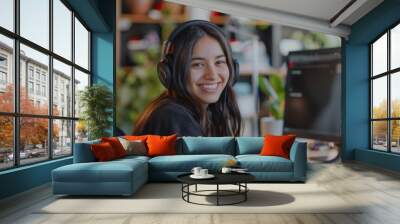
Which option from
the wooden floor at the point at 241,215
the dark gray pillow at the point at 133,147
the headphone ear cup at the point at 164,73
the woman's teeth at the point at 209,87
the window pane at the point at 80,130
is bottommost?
the wooden floor at the point at 241,215

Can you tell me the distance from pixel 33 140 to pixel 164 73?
3608 mm

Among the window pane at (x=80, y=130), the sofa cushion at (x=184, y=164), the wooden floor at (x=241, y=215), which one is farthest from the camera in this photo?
the window pane at (x=80, y=130)

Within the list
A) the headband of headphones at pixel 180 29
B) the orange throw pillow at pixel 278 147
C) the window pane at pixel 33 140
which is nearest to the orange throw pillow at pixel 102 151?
the window pane at pixel 33 140

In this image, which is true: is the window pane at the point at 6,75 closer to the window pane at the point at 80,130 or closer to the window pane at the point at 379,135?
the window pane at the point at 80,130

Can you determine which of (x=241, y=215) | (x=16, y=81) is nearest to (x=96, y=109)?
(x=16, y=81)

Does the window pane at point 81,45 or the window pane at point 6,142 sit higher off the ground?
the window pane at point 81,45

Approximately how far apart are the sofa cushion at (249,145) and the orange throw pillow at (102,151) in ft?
7.68

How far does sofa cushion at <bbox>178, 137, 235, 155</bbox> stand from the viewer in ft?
22.5

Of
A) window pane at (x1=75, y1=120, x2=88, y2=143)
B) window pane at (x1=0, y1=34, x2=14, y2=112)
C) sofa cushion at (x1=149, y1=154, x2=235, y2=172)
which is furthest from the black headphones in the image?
window pane at (x1=0, y1=34, x2=14, y2=112)

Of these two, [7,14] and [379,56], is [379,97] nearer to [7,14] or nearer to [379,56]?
[379,56]

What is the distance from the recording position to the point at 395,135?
25.8 ft

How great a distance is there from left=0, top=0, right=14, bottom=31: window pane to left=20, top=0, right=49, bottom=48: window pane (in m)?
0.27

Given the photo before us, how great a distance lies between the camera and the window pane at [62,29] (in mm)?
6562

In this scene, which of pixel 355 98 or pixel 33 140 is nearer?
pixel 33 140
